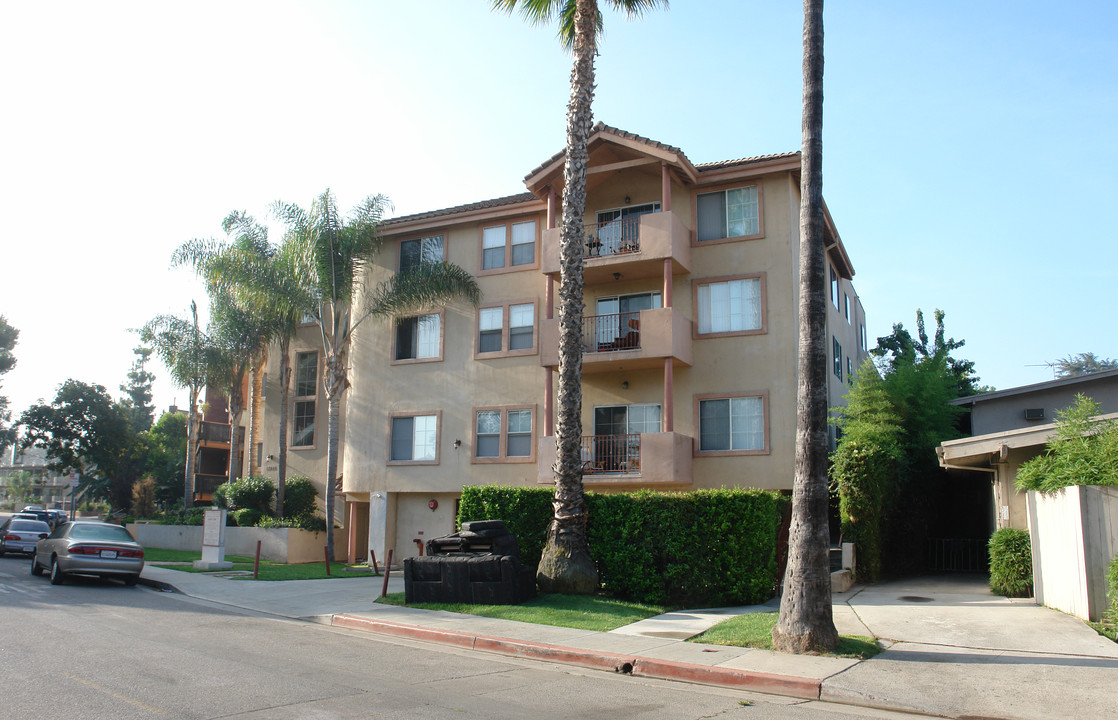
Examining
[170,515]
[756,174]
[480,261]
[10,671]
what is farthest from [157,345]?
[10,671]

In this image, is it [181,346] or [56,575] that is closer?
[56,575]

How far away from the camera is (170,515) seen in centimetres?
3525

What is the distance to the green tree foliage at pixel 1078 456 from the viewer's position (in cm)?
1215

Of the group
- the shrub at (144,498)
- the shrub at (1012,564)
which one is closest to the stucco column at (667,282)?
the shrub at (1012,564)

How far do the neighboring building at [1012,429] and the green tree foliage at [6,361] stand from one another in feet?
183

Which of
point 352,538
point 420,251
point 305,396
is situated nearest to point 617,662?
point 352,538

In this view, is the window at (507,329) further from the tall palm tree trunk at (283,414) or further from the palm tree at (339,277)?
the tall palm tree trunk at (283,414)

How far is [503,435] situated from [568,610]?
34.6ft

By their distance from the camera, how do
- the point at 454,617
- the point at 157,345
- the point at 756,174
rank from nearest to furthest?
the point at 454,617
the point at 756,174
the point at 157,345

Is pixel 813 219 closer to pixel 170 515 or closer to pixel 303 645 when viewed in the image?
pixel 303 645

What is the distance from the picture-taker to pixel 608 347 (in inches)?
902

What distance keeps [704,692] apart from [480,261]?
18739 mm

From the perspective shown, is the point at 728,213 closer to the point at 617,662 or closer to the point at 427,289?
the point at 427,289

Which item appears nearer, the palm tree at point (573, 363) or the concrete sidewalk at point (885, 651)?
the concrete sidewalk at point (885, 651)
